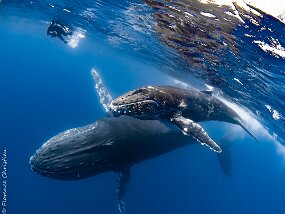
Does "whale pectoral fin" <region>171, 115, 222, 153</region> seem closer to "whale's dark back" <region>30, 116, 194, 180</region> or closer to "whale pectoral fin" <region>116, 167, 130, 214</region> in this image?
"whale's dark back" <region>30, 116, 194, 180</region>

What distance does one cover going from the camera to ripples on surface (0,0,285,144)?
12711 mm

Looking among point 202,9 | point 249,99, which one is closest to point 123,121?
point 202,9

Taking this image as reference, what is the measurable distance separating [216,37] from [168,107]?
7516mm

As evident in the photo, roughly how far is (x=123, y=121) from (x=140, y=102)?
8.90ft

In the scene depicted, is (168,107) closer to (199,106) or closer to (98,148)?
(199,106)

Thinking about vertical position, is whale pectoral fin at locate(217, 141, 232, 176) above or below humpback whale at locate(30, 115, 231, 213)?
below

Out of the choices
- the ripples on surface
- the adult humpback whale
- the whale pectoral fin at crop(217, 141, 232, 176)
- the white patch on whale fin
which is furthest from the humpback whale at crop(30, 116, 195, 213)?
the whale pectoral fin at crop(217, 141, 232, 176)

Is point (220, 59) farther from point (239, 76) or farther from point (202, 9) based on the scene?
point (202, 9)

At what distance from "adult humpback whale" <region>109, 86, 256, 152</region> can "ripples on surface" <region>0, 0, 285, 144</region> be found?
383 cm

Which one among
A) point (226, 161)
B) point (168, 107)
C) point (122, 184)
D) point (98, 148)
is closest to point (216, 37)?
point (168, 107)

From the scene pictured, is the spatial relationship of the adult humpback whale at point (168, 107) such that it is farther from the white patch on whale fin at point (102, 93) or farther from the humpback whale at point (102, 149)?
the white patch on whale fin at point (102, 93)

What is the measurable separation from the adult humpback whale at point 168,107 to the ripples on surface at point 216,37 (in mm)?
3831

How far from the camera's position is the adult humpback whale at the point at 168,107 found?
28.7ft

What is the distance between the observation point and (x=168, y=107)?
9.73 meters
